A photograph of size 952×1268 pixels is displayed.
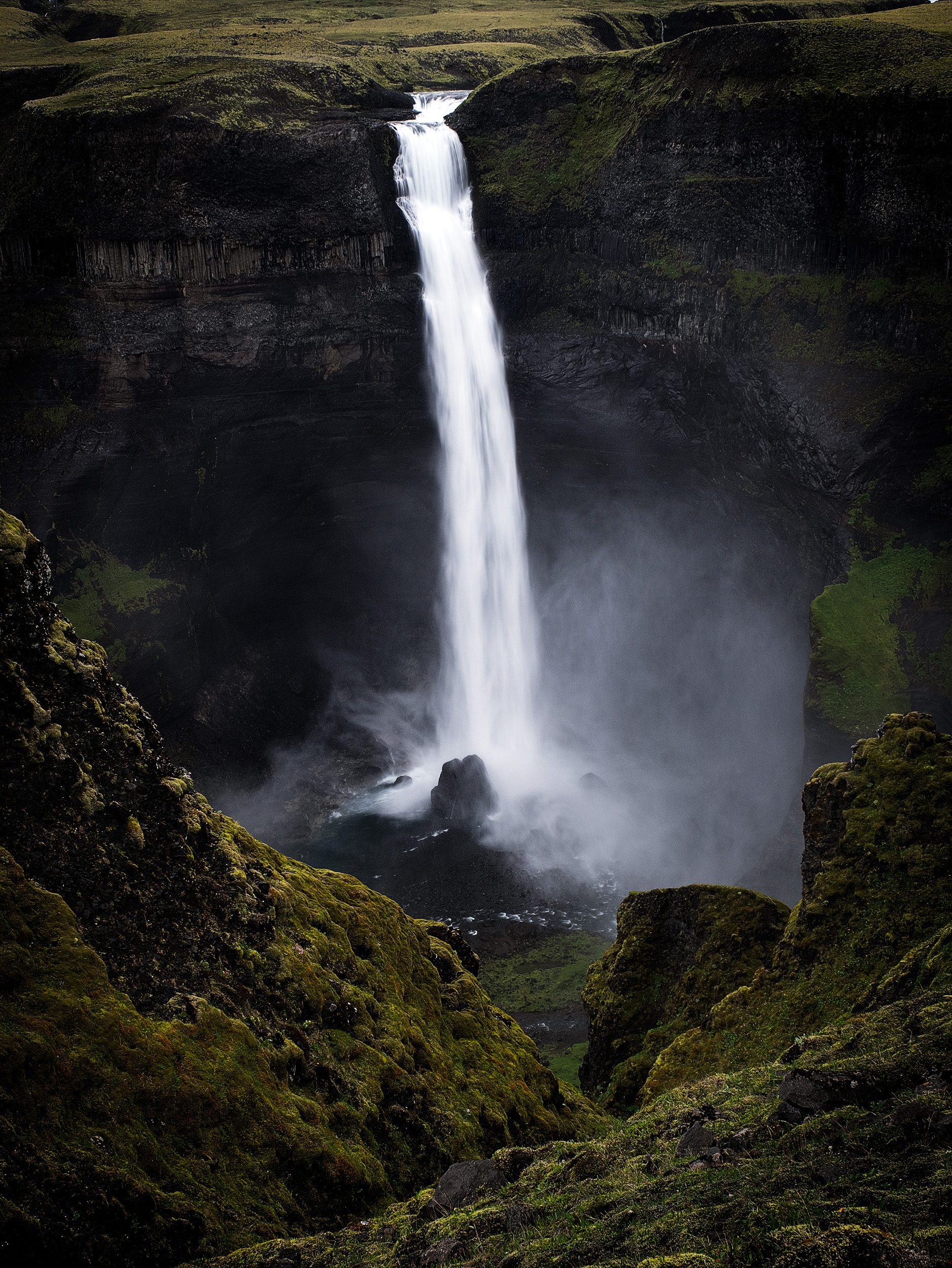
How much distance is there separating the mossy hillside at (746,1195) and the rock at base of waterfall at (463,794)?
81.8 ft

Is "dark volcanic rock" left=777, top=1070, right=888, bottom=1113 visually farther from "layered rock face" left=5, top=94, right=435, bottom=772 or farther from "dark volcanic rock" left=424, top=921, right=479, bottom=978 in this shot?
"layered rock face" left=5, top=94, right=435, bottom=772

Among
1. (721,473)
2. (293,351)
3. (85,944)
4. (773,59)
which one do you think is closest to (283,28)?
(293,351)

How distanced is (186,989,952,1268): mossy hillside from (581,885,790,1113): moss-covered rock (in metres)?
7.16

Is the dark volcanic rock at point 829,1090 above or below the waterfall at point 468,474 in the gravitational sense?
below

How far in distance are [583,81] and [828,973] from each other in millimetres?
36378

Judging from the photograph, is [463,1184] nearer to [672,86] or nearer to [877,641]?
[877,641]

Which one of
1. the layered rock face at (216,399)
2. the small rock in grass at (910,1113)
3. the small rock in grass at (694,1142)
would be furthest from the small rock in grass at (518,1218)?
the layered rock face at (216,399)

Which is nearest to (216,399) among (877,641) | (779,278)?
(779,278)

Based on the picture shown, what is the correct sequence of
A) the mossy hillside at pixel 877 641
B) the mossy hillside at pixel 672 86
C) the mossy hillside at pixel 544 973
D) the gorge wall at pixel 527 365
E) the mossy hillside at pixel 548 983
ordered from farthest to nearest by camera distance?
1. the gorge wall at pixel 527 365
2. the mossy hillside at pixel 672 86
3. the mossy hillside at pixel 877 641
4. the mossy hillside at pixel 544 973
5. the mossy hillside at pixel 548 983

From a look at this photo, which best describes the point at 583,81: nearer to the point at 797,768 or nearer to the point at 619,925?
the point at 797,768

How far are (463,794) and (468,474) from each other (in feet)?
48.3

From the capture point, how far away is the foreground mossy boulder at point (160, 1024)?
741 centimetres

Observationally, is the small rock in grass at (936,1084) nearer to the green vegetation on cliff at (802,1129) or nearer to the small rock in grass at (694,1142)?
the green vegetation on cliff at (802,1129)

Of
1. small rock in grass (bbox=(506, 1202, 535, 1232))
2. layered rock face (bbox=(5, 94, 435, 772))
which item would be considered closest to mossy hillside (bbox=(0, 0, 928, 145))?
layered rock face (bbox=(5, 94, 435, 772))
